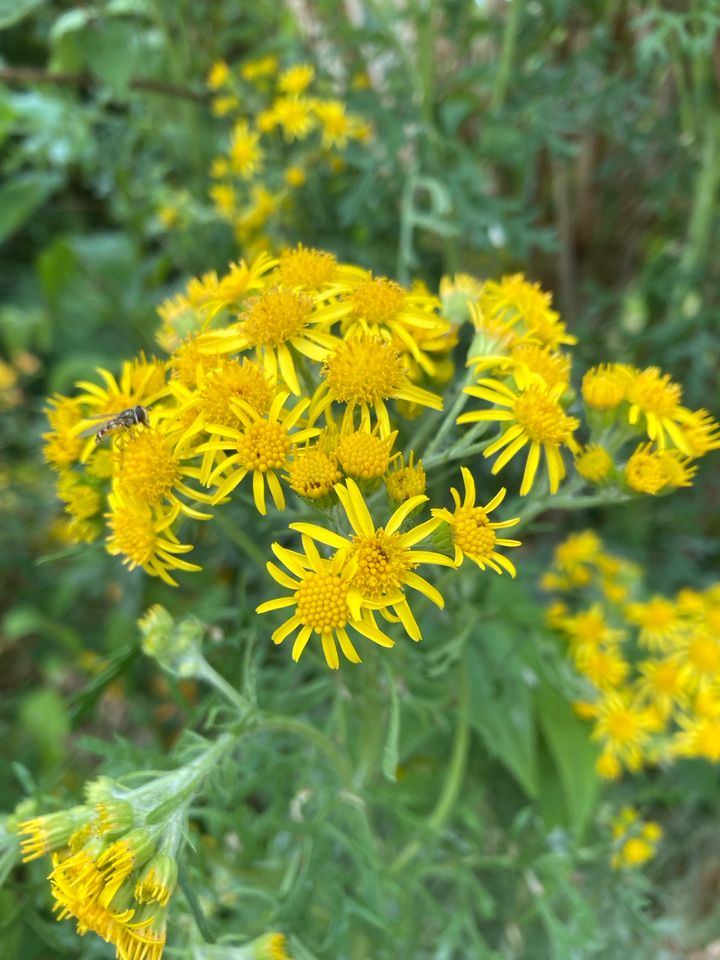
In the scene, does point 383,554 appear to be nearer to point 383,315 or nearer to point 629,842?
point 383,315

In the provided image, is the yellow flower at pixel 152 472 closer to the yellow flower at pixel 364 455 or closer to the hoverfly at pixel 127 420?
the hoverfly at pixel 127 420

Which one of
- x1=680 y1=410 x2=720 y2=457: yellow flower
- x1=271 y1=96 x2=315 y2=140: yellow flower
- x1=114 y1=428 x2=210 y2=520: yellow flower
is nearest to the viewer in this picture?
x1=114 y1=428 x2=210 y2=520: yellow flower

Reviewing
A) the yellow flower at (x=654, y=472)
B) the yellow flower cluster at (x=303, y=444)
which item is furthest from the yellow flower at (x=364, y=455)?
the yellow flower at (x=654, y=472)

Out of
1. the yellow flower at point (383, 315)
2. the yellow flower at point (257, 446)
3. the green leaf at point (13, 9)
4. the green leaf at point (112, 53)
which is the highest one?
the green leaf at point (13, 9)

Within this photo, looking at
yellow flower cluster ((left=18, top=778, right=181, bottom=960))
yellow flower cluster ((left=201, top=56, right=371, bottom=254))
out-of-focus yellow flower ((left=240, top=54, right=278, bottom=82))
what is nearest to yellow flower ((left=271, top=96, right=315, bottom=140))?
yellow flower cluster ((left=201, top=56, right=371, bottom=254))

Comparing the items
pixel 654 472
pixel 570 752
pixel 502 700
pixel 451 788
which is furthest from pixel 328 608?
pixel 570 752

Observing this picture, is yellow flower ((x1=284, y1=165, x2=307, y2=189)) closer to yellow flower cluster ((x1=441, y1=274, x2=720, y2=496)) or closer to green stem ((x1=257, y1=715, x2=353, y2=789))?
yellow flower cluster ((x1=441, y1=274, x2=720, y2=496))

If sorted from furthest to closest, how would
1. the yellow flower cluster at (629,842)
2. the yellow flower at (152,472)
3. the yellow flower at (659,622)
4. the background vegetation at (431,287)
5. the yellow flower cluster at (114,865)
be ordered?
the yellow flower at (659,622) < the yellow flower cluster at (629,842) < the background vegetation at (431,287) < the yellow flower at (152,472) < the yellow flower cluster at (114,865)
